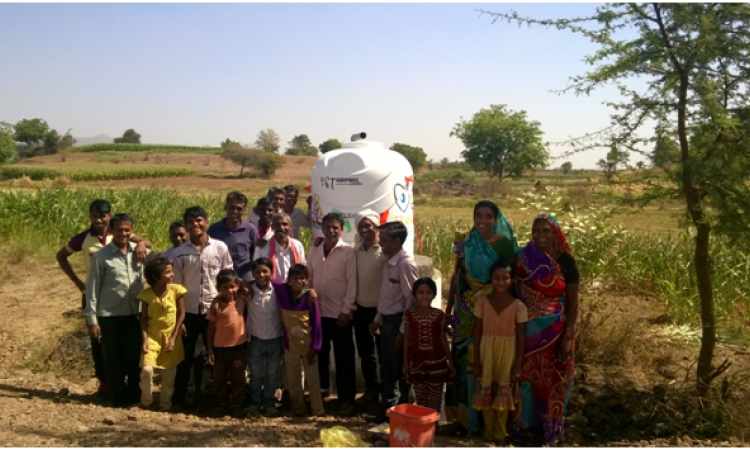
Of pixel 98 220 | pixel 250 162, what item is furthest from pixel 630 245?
pixel 250 162

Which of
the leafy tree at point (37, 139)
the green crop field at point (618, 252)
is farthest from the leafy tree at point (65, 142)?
the green crop field at point (618, 252)

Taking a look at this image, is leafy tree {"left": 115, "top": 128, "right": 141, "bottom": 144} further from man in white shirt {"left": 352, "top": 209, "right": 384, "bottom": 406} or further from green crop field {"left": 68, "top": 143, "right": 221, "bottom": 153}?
man in white shirt {"left": 352, "top": 209, "right": 384, "bottom": 406}

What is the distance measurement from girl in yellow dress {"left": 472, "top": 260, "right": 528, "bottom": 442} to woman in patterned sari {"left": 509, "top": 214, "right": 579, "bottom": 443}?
0.09 metres

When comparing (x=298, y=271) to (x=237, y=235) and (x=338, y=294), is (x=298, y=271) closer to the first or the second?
(x=338, y=294)

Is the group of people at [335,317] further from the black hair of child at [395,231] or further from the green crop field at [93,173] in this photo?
the green crop field at [93,173]

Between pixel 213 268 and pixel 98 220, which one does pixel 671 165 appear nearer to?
pixel 213 268

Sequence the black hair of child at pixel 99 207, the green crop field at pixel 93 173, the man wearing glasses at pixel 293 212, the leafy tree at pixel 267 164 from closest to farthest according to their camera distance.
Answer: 1. the black hair of child at pixel 99 207
2. the man wearing glasses at pixel 293 212
3. the green crop field at pixel 93 173
4. the leafy tree at pixel 267 164

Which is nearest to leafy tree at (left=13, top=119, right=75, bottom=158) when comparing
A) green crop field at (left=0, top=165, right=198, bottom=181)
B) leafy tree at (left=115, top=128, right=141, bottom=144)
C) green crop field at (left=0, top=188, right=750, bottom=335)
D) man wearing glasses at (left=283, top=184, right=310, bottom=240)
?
leafy tree at (left=115, top=128, right=141, bottom=144)

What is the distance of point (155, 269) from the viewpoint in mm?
4266

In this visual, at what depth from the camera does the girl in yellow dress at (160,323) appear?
4.31 meters

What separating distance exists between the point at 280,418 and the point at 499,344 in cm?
179

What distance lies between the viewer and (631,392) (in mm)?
4750

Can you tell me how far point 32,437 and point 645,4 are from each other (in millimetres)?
4954

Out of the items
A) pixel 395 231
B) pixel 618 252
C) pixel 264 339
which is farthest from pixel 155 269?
pixel 618 252
